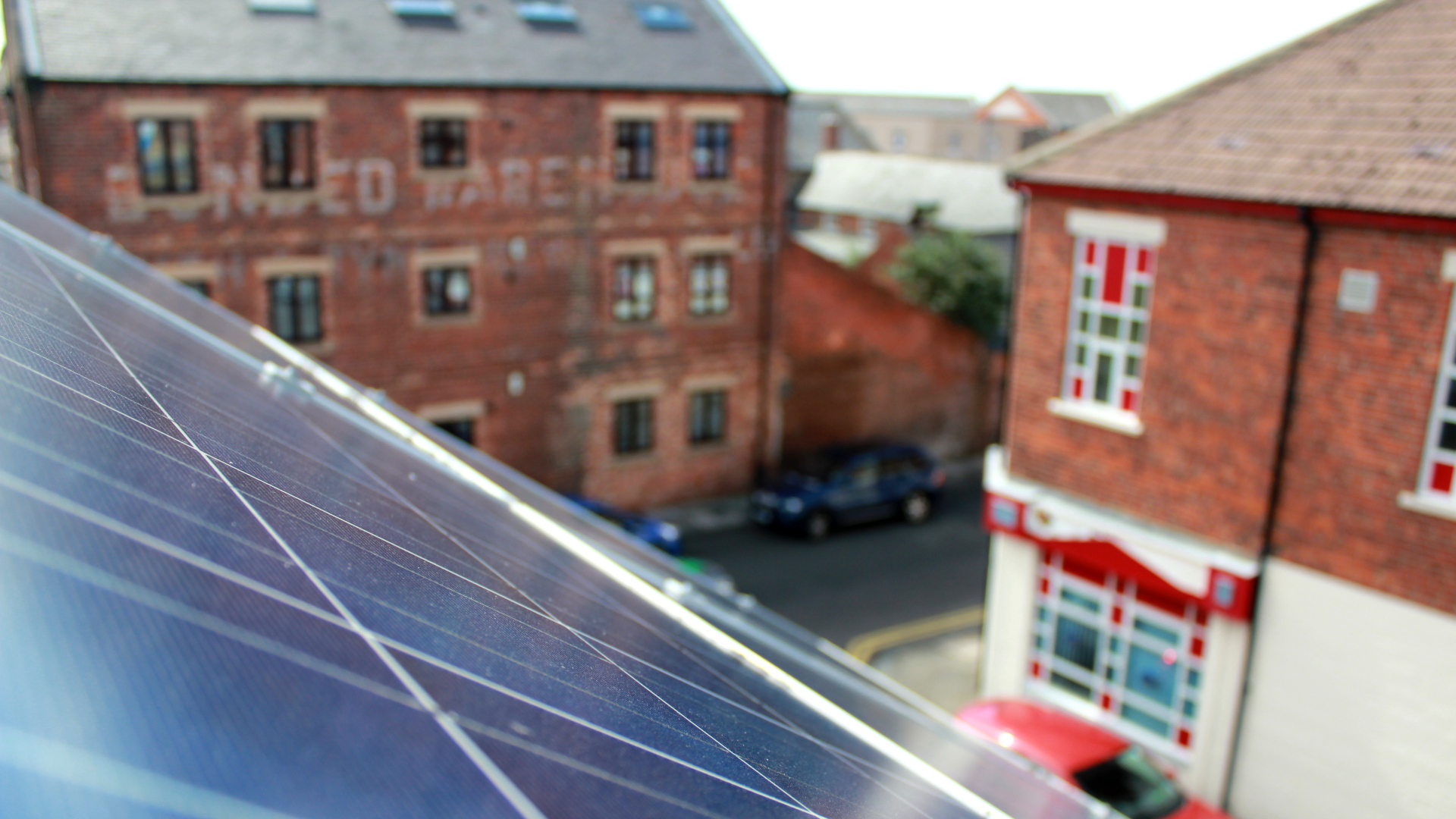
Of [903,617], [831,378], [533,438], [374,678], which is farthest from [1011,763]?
[831,378]

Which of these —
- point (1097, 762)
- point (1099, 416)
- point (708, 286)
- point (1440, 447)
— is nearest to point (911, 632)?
point (1099, 416)

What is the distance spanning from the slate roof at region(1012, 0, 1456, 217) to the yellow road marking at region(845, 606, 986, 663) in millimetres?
7957

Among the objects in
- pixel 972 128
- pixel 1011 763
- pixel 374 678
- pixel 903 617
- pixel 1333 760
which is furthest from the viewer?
pixel 972 128

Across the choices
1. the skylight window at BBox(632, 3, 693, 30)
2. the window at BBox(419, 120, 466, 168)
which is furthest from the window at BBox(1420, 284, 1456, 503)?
the skylight window at BBox(632, 3, 693, 30)

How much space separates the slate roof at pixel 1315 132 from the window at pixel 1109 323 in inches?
34.6

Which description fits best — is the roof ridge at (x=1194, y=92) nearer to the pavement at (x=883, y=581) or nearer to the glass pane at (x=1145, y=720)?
the glass pane at (x=1145, y=720)

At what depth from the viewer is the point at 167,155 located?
1881cm

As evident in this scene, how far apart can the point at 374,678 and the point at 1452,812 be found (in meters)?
11.3

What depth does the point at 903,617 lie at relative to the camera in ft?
61.2

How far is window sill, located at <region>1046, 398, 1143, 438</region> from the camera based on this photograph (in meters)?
12.7

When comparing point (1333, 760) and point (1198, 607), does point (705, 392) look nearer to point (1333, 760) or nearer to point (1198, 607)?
point (1198, 607)

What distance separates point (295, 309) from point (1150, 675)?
53.0 feet

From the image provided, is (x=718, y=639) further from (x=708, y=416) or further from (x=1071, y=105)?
(x=1071, y=105)

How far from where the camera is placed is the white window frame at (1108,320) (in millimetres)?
12469
